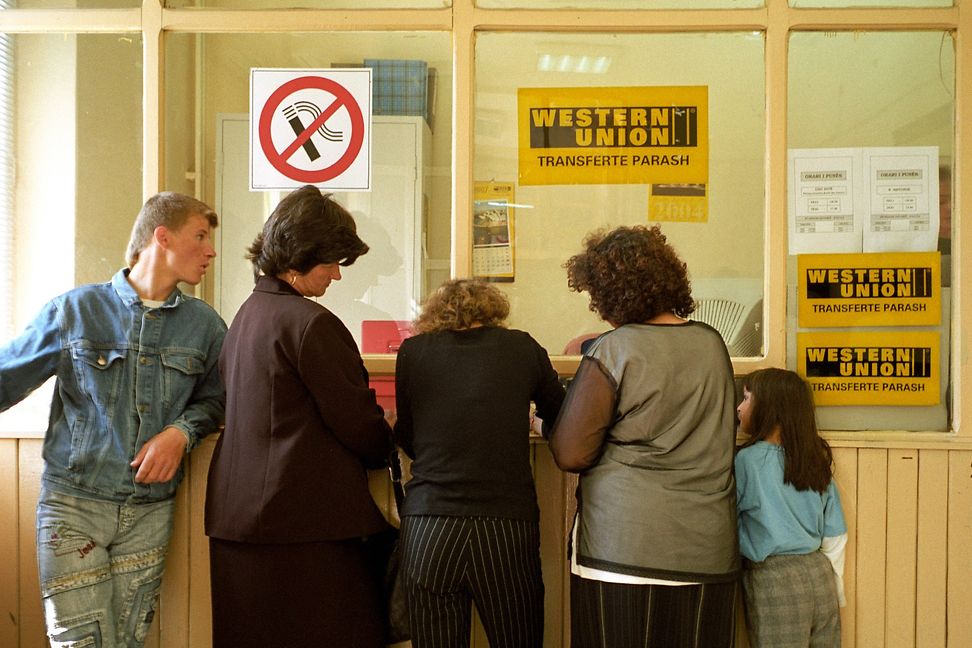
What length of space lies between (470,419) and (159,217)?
1.16 metres

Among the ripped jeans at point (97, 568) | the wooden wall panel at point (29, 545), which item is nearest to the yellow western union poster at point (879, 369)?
the ripped jeans at point (97, 568)

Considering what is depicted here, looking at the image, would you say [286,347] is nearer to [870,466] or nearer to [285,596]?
[285,596]

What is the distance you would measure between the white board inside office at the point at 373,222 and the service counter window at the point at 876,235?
136 cm

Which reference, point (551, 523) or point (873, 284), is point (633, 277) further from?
point (873, 284)

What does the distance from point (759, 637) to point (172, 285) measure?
6.86ft

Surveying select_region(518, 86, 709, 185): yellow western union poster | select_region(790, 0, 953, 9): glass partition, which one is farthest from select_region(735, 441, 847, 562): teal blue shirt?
select_region(790, 0, 953, 9): glass partition

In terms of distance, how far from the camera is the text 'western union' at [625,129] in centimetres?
317

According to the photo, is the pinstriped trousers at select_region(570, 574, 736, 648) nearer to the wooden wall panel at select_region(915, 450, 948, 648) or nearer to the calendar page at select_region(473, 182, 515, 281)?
the wooden wall panel at select_region(915, 450, 948, 648)

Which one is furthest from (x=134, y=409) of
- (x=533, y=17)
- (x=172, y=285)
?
(x=533, y=17)

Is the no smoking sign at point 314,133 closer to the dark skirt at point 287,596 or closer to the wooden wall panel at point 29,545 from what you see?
the wooden wall panel at point 29,545

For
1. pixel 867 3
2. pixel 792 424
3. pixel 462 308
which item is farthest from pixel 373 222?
pixel 867 3

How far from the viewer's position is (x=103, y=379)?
8.59 feet

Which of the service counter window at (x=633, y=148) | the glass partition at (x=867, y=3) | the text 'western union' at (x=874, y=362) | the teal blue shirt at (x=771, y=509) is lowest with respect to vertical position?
the teal blue shirt at (x=771, y=509)

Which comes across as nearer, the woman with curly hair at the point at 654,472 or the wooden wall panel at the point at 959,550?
the woman with curly hair at the point at 654,472
